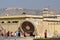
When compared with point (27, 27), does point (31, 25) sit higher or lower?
higher

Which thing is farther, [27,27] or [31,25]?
[31,25]

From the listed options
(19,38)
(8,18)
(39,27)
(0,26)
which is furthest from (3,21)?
(19,38)

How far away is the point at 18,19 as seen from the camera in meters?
39.3

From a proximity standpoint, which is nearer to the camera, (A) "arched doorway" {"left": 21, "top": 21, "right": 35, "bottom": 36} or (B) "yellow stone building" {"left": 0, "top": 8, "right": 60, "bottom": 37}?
(A) "arched doorway" {"left": 21, "top": 21, "right": 35, "bottom": 36}

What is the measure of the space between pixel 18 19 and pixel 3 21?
2046 millimetres

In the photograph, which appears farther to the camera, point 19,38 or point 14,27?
point 14,27

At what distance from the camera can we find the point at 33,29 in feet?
112

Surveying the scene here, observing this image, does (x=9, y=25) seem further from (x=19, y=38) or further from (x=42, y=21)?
(x=19, y=38)

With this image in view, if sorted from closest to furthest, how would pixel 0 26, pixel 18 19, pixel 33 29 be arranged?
1. pixel 33 29
2. pixel 0 26
3. pixel 18 19

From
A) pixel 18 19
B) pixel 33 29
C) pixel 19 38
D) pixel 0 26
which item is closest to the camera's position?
pixel 19 38

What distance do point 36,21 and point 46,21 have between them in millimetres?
2782

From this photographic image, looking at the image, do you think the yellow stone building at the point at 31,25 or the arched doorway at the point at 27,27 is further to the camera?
the yellow stone building at the point at 31,25

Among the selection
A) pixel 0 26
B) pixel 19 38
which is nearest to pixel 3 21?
pixel 0 26

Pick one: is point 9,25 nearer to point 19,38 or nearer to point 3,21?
point 3,21
